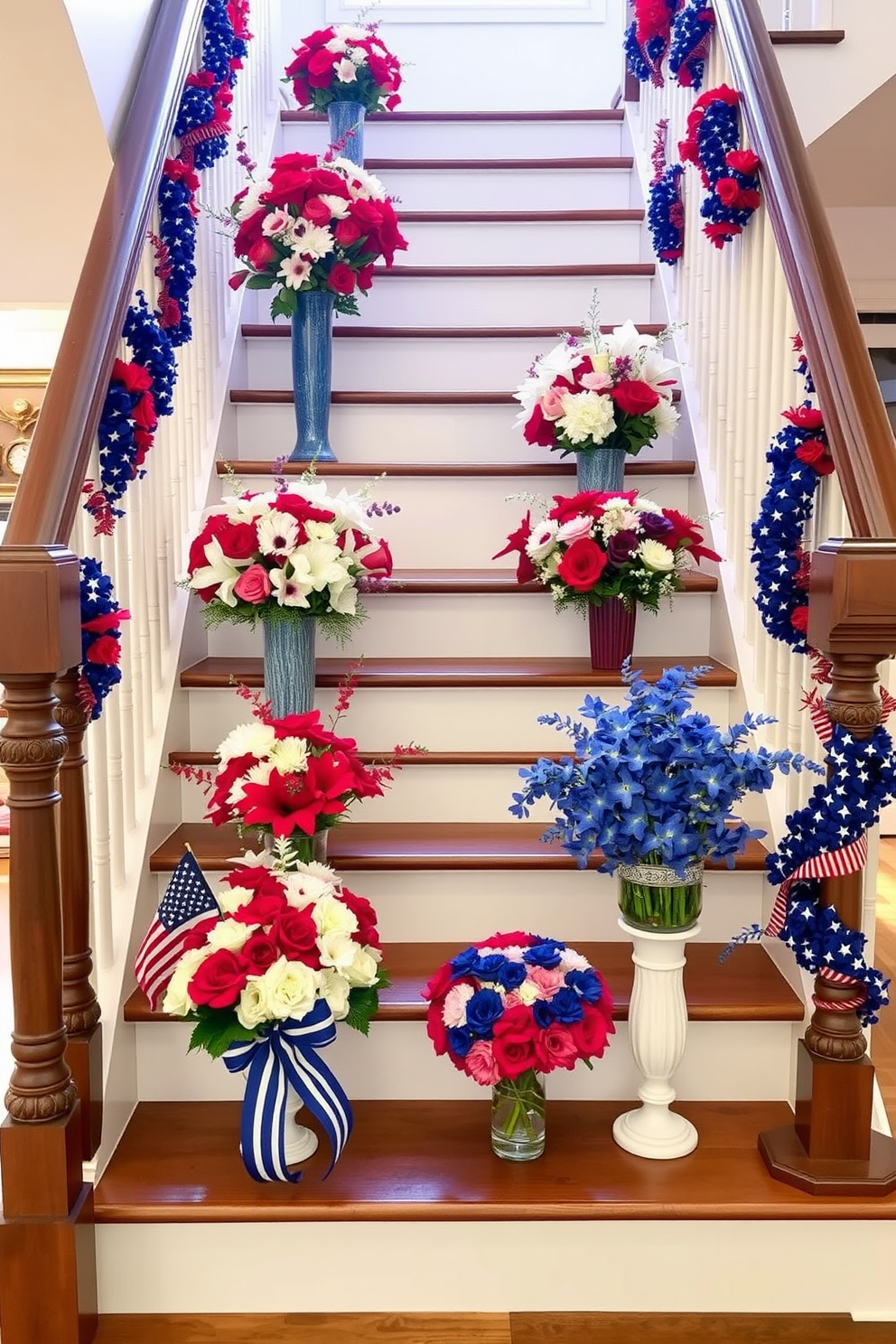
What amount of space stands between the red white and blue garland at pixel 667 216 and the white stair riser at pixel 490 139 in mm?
903

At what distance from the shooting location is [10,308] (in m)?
5.18

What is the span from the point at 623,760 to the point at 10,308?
460cm

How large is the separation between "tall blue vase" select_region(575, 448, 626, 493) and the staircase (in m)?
0.20

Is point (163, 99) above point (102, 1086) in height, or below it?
above

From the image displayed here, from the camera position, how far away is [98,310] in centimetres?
173

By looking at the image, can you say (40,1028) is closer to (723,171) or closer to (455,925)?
(455,925)

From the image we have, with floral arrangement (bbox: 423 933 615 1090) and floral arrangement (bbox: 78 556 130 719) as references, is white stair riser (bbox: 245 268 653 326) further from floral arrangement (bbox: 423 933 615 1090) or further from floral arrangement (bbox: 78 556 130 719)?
floral arrangement (bbox: 423 933 615 1090)

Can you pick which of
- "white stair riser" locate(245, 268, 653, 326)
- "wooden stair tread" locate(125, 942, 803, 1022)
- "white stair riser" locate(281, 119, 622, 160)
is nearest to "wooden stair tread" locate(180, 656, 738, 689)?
"wooden stair tread" locate(125, 942, 803, 1022)

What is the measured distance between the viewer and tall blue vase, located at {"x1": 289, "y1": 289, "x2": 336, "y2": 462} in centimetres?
268

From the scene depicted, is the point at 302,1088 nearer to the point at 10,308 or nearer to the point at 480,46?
the point at 480,46

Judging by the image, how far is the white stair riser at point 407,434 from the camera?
2922 millimetres

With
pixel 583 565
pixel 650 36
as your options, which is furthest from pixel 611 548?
pixel 650 36

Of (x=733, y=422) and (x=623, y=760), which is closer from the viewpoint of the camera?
(x=623, y=760)

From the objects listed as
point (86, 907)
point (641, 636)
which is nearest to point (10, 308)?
point (641, 636)
